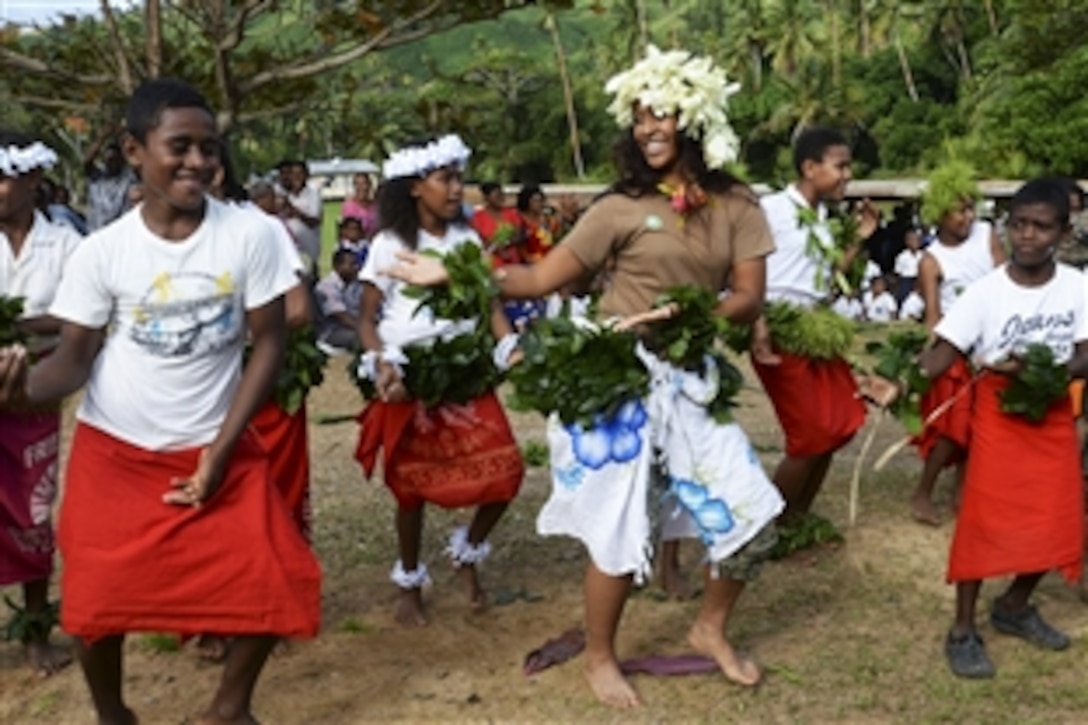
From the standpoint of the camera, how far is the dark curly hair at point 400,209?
5.09 meters

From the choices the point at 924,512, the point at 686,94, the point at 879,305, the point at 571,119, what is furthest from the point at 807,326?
the point at 571,119

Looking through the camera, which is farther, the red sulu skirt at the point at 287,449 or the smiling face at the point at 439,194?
A: the smiling face at the point at 439,194

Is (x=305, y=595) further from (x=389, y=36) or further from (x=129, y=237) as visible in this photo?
(x=389, y=36)

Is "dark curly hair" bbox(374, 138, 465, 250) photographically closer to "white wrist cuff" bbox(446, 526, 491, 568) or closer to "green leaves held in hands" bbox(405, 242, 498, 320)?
"green leaves held in hands" bbox(405, 242, 498, 320)

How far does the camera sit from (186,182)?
11.5 feet

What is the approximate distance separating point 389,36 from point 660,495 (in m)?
6.72

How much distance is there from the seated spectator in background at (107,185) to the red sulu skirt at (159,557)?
6.99 metres

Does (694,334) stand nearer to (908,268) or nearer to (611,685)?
(611,685)

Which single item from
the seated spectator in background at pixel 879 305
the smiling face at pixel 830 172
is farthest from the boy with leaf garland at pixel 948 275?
the seated spectator in background at pixel 879 305

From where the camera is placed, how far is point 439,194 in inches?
199

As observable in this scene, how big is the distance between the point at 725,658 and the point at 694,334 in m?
1.19

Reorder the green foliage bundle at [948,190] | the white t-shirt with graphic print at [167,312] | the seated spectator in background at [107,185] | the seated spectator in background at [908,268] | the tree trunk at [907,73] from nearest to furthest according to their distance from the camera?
the white t-shirt with graphic print at [167,312] < the green foliage bundle at [948,190] < the seated spectator in background at [107,185] < the seated spectator in background at [908,268] < the tree trunk at [907,73]

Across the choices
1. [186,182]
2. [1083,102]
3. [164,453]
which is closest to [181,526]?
[164,453]

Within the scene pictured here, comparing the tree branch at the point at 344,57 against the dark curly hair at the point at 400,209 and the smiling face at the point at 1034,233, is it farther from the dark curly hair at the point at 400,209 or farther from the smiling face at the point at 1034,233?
the smiling face at the point at 1034,233
